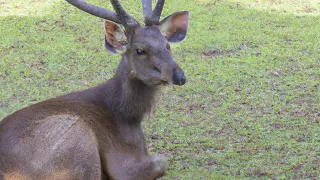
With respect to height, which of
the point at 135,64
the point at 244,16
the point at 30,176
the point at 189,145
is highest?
the point at 135,64

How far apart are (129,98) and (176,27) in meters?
0.93

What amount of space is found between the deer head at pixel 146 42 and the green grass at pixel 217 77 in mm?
1077

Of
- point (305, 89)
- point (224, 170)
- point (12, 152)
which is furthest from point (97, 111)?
point (305, 89)

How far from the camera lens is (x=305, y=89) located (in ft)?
28.7

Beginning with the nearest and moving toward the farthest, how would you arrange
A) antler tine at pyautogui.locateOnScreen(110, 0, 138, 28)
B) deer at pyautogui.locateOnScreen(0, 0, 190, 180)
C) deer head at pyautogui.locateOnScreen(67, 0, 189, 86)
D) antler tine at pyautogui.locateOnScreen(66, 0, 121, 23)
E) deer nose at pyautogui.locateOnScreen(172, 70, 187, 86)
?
deer at pyautogui.locateOnScreen(0, 0, 190, 180) < deer nose at pyautogui.locateOnScreen(172, 70, 187, 86) < deer head at pyautogui.locateOnScreen(67, 0, 189, 86) < antler tine at pyautogui.locateOnScreen(110, 0, 138, 28) < antler tine at pyautogui.locateOnScreen(66, 0, 121, 23)

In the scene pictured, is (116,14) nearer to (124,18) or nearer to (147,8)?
(124,18)

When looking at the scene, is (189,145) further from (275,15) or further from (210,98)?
(275,15)

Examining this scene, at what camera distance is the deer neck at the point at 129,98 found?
6031 millimetres

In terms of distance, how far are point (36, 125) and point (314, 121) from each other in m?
3.76

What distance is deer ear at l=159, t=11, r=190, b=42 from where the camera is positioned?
6.27 meters

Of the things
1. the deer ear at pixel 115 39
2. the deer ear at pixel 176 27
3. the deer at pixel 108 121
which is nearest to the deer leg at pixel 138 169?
the deer at pixel 108 121

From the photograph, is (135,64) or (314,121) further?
(314,121)

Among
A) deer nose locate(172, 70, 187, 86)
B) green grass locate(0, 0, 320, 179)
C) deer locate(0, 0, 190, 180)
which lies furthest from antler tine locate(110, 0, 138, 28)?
green grass locate(0, 0, 320, 179)

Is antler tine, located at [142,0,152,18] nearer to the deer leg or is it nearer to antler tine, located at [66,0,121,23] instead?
antler tine, located at [66,0,121,23]
